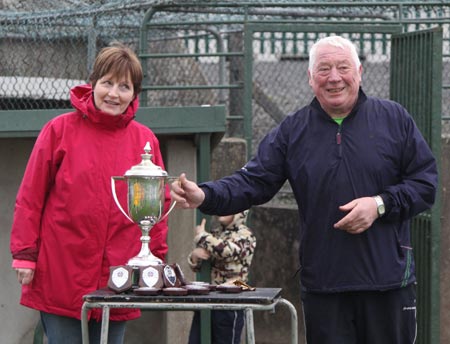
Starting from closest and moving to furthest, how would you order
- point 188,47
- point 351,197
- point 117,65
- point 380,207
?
point 380,207 < point 351,197 < point 117,65 < point 188,47

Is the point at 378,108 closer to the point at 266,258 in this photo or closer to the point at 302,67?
the point at 266,258

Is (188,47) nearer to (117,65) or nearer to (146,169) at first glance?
(117,65)

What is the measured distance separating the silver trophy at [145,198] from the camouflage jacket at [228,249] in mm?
1972

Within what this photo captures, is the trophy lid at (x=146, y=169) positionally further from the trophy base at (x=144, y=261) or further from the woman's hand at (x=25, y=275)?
the woman's hand at (x=25, y=275)

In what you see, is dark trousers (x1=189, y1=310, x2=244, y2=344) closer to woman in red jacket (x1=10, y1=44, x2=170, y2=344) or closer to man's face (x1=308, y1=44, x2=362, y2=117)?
woman in red jacket (x1=10, y1=44, x2=170, y2=344)

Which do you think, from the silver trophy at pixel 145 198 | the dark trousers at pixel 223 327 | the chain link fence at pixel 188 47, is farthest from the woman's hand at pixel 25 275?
the chain link fence at pixel 188 47

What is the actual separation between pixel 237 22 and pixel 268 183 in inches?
135

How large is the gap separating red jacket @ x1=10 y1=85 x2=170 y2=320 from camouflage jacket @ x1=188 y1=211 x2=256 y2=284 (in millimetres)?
1844

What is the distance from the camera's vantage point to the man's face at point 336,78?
4512 millimetres

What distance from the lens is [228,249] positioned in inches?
262

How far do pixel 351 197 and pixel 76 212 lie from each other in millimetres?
1148

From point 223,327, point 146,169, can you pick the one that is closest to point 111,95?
point 146,169

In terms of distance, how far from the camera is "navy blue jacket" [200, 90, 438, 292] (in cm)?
444

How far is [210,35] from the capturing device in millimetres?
9078
